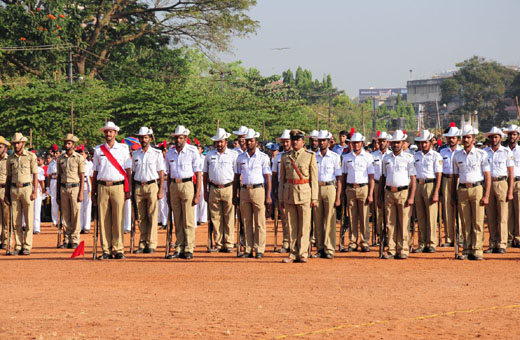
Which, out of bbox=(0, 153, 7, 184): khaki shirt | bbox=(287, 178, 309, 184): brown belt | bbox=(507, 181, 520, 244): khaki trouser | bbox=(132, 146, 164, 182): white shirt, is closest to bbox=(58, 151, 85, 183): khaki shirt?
bbox=(0, 153, 7, 184): khaki shirt

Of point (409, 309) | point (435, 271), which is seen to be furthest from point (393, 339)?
point (435, 271)

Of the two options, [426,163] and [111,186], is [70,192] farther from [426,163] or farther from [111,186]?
[426,163]

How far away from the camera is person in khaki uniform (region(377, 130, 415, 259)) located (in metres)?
15.8

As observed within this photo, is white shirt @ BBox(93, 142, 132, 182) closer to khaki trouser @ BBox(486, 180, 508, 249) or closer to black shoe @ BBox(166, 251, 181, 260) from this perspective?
black shoe @ BBox(166, 251, 181, 260)

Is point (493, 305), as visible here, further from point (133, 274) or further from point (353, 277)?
point (133, 274)

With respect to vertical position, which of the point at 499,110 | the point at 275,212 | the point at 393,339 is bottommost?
the point at 393,339

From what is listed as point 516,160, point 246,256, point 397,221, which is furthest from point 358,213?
point 516,160

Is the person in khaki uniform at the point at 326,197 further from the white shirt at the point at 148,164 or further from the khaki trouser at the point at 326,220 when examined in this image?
the white shirt at the point at 148,164

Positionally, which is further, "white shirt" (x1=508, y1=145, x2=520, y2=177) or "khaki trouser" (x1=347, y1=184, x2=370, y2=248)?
"white shirt" (x1=508, y1=145, x2=520, y2=177)

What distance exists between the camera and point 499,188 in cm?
1653

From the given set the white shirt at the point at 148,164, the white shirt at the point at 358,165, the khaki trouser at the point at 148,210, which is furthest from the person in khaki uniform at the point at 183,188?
the white shirt at the point at 358,165

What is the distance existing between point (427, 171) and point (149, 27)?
41.2 m

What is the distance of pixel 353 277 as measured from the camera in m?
13.2

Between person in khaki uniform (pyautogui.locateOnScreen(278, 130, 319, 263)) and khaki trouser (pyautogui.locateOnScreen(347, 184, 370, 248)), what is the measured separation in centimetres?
202
